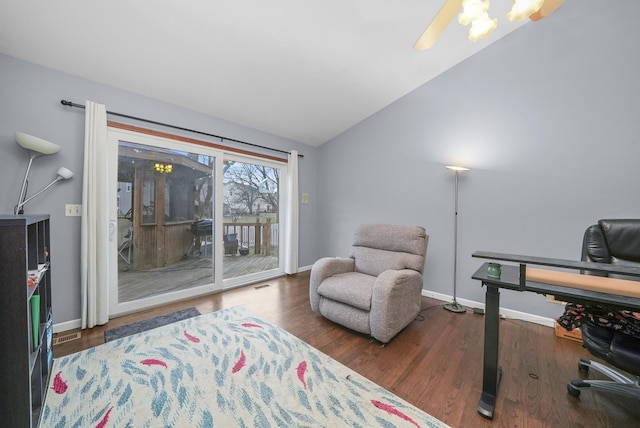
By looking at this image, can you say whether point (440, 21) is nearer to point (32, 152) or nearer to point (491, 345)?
point (491, 345)

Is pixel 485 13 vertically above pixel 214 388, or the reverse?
pixel 485 13

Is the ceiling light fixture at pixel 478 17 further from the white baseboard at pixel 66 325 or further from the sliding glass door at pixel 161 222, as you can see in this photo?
the white baseboard at pixel 66 325

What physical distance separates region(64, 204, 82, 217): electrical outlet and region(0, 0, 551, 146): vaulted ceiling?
1.22 metres

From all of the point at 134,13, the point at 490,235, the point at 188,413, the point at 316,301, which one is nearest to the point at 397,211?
the point at 490,235

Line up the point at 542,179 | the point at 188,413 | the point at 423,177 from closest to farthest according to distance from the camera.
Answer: the point at 188,413 < the point at 542,179 < the point at 423,177

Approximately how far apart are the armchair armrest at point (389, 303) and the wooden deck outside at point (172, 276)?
91.4 inches

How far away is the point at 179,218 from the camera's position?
9.93 feet

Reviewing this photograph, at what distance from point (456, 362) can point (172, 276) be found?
3200 millimetres

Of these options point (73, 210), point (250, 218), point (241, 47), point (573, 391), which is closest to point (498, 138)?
point (573, 391)

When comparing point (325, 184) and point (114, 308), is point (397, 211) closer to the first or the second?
point (325, 184)

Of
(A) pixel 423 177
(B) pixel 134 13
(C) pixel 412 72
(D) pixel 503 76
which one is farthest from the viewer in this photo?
(A) pixel 423 177

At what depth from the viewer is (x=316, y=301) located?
97.0 inches

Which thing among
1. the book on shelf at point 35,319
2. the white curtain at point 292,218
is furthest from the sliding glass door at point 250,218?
the book on shelf at point 35,319

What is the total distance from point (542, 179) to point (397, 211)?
61.4 inches
